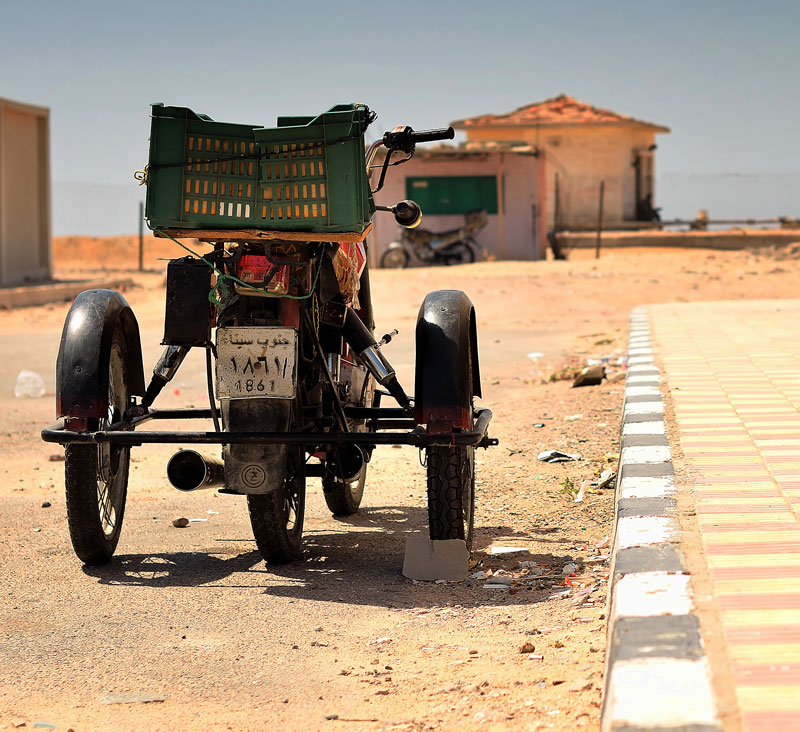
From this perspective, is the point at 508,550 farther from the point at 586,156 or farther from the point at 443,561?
the point at 586,156

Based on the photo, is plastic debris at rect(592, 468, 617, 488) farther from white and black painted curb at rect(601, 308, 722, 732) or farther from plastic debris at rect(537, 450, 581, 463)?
white and black painted curb at rect(601, 308, 722, 732)

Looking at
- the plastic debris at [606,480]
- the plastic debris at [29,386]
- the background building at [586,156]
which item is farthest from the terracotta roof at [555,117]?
the plastic debris at [606,480]

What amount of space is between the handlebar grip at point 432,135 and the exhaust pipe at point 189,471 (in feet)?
5.27

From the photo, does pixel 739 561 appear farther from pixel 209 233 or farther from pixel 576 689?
pixel 209 233

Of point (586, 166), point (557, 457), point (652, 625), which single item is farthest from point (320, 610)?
point (586, 166)

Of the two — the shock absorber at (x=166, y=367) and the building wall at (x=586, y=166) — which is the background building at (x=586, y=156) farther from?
the shock absorber at (x=166, y=367)

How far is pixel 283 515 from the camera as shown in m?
4.63

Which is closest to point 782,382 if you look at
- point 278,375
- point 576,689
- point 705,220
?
point 278,375

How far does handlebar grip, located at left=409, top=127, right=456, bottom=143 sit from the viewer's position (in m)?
4.80

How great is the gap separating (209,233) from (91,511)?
1244 millimetres

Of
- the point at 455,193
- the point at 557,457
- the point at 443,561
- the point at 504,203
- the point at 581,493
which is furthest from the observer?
the point at 504,203

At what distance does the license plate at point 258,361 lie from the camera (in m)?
4.47

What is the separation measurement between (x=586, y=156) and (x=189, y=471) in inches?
1327

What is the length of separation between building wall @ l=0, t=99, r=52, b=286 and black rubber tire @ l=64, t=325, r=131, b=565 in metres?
21.6
